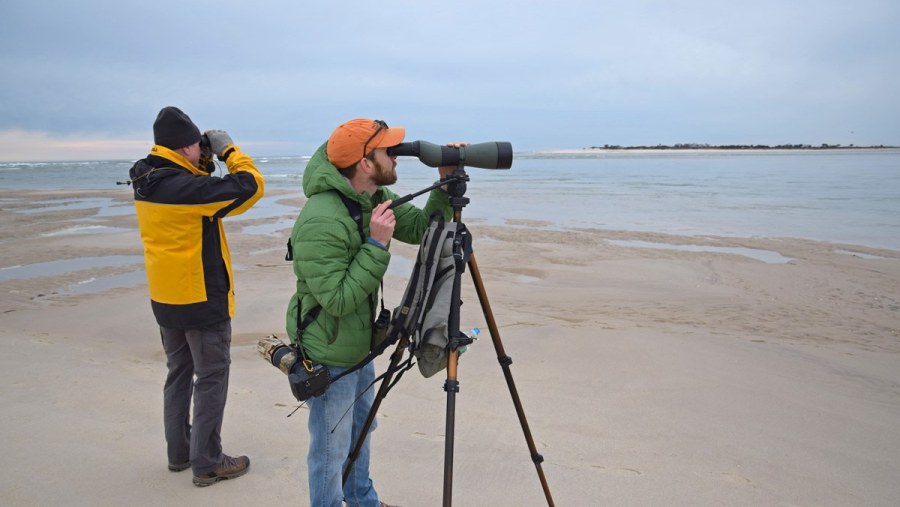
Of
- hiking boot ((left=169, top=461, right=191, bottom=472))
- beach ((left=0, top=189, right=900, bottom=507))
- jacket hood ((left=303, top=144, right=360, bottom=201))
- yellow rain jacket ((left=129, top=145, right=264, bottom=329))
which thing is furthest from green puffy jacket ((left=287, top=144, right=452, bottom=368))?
hiking boot ((left=169, top=461, right=191, bottom=472))

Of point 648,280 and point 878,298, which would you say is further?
point 648,280

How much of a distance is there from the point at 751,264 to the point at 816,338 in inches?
152

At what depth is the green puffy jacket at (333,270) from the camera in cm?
217

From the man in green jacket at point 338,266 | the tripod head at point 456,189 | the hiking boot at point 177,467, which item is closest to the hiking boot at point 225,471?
the hiking boot at point 177,467

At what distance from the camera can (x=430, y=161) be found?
7.72 ft

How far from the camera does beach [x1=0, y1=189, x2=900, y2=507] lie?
10.6ft

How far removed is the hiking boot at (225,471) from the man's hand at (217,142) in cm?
178

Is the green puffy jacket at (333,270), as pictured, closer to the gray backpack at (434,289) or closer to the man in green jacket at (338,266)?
the man in green jacket at (338,266)

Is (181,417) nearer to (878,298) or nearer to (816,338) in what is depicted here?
(816,338)

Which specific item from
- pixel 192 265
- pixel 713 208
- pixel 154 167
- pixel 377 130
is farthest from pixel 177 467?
pixel 713 208

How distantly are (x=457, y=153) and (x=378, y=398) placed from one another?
1104 mm

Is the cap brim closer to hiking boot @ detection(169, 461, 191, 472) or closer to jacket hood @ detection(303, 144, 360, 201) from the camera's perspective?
jacket hood @ detection(303, 144, 360, 201)

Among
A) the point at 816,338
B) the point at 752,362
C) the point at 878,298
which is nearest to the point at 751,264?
the point at 878,298

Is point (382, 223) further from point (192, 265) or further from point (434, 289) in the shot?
point (192, 265)
